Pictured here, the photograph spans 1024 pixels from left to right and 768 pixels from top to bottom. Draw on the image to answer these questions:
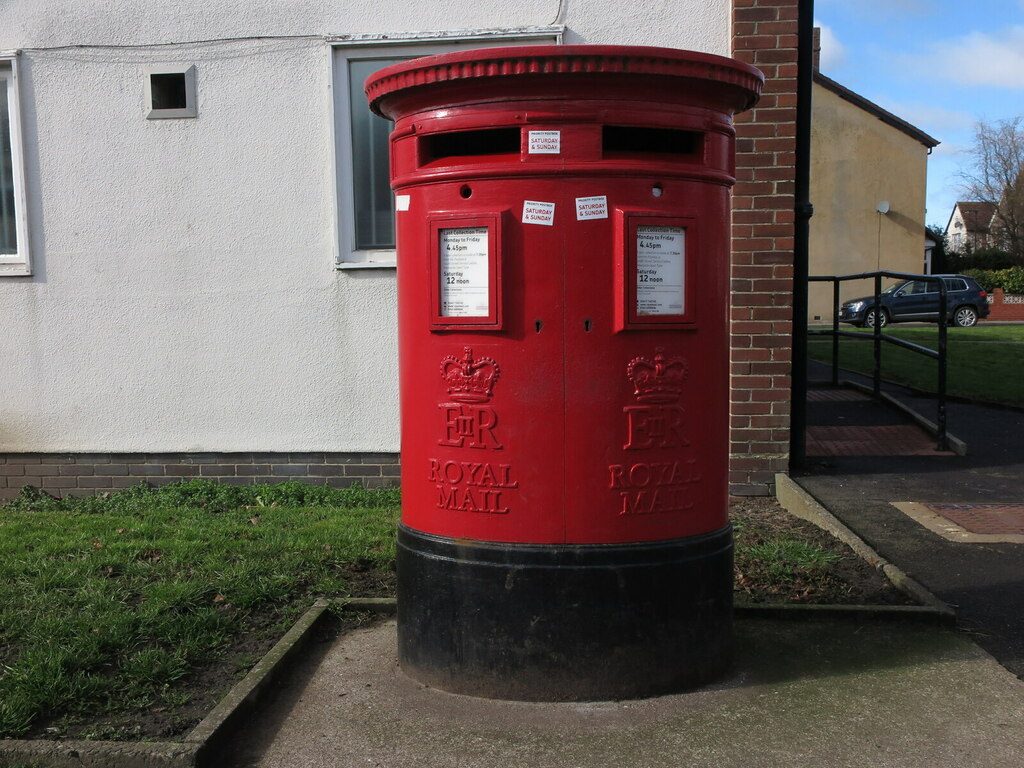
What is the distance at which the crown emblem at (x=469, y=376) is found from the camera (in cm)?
330

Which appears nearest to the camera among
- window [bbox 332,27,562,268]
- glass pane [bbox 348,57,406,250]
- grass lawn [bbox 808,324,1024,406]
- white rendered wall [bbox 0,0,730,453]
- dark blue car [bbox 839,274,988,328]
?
window [bbox 332,27,562,268]

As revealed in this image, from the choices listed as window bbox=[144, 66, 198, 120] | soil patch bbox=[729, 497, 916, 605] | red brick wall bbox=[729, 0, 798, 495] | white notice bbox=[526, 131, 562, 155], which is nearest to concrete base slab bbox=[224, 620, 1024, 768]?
soil patch bbox=[729, 497, 916, 605]

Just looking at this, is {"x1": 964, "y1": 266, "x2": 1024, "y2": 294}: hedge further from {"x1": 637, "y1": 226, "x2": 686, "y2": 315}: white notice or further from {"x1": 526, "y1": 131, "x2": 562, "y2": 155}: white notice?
{"x1": 526, "y1": 131, "x2": 562, "y2": 155}: white notice

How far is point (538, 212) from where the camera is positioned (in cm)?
322

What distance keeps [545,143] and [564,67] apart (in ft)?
0.80

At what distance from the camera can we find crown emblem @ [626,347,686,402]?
10.8ft

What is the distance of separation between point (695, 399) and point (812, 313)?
34.5 metres

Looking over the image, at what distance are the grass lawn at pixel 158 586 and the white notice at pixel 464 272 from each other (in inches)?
62.3

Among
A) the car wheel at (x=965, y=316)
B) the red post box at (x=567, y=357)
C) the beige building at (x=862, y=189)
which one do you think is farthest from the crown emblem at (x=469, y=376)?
the beige building at (x=862, y=189)

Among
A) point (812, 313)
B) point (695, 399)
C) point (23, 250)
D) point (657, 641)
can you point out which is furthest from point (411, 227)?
point (812, 313)

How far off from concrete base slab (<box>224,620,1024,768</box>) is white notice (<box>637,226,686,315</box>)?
4.47 ft

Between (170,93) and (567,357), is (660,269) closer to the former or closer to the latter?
(567,357)

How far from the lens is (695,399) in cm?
339

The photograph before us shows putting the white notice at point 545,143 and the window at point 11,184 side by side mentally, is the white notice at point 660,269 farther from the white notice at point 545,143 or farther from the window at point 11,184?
the window at point 11,184
